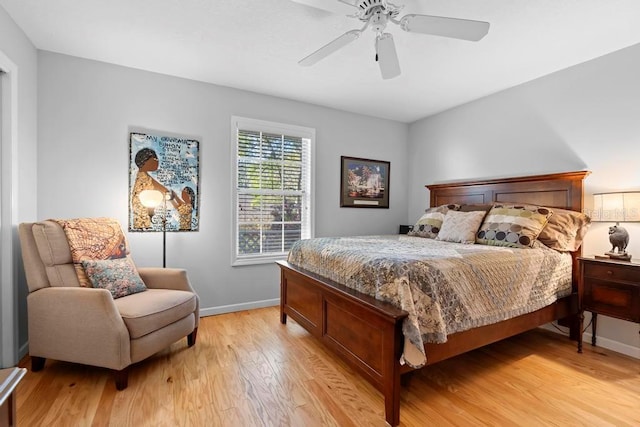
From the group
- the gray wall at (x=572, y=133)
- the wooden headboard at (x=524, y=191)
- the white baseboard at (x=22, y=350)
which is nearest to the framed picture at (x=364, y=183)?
the wooden headboard at (x=524, y=191)

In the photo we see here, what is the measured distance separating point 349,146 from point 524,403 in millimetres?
3222

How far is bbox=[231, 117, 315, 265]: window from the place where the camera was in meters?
3.49

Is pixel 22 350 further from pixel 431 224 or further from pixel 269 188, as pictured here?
pixel 431 224

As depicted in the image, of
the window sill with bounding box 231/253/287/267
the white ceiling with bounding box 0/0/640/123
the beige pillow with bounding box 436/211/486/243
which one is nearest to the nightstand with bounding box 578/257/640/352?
the beige pillow with bounding box 436/211/486/243

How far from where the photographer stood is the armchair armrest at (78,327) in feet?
6.22

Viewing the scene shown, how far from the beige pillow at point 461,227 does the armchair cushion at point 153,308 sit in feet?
7.95

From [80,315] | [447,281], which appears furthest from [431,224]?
[80,315]

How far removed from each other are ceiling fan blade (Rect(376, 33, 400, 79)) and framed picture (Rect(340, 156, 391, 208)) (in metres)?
1.92

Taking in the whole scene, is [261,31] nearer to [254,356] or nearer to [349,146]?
[349,146]

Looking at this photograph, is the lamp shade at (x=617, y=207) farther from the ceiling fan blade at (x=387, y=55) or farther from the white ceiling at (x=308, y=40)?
the ceiling fan blade at (x=387, y=55)

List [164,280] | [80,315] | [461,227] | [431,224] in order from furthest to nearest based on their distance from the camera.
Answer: [431,224], [461,227], [164,280], [80,315]

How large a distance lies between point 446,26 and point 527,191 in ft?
7.03

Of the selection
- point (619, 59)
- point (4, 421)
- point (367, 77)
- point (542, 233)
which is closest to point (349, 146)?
point (367, 77)

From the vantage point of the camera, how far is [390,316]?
5.28 feet
